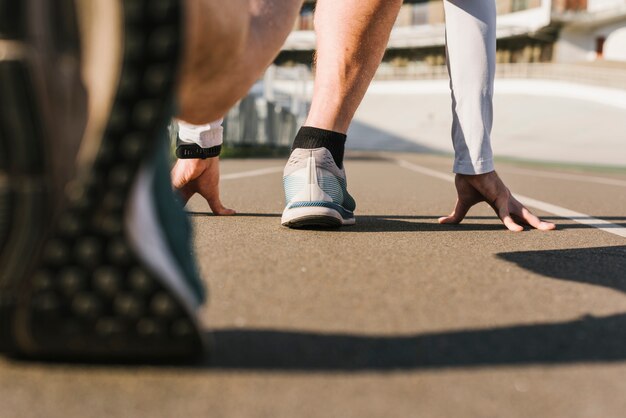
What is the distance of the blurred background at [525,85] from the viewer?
90.5 ft

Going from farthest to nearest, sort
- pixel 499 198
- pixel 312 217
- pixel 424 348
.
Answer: pixel 499 198
pixel 312 217
pixel 424 348

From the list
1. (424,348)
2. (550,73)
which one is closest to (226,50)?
(424,348)

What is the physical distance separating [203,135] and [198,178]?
6.8 inches

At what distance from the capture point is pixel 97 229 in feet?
2.10

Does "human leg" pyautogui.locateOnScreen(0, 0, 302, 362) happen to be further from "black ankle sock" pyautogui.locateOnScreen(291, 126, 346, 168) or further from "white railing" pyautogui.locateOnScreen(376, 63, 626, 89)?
"white railing" pyautogui.locateOnScreen(376, 63, 626, 89)

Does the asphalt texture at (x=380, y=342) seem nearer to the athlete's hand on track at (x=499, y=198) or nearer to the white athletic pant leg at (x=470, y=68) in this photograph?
the athlete's hand on track at (x=499, y=198)

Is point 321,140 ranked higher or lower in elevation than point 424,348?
higher

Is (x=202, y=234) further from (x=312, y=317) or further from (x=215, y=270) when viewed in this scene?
(x=312, y=317)

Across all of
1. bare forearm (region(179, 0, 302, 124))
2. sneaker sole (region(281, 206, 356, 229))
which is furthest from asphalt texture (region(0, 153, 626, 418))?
bare forearm (region(179, 0, 302, 124))

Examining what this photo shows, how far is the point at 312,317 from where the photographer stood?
94cm

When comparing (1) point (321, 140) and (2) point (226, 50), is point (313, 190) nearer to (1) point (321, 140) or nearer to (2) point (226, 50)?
(1) point (321, 140)

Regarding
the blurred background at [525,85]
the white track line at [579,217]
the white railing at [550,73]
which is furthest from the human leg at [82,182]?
the white railing at [550,73]

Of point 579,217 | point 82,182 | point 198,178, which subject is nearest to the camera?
point 82,182

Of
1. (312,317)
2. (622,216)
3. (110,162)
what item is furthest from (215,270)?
(622,216)
